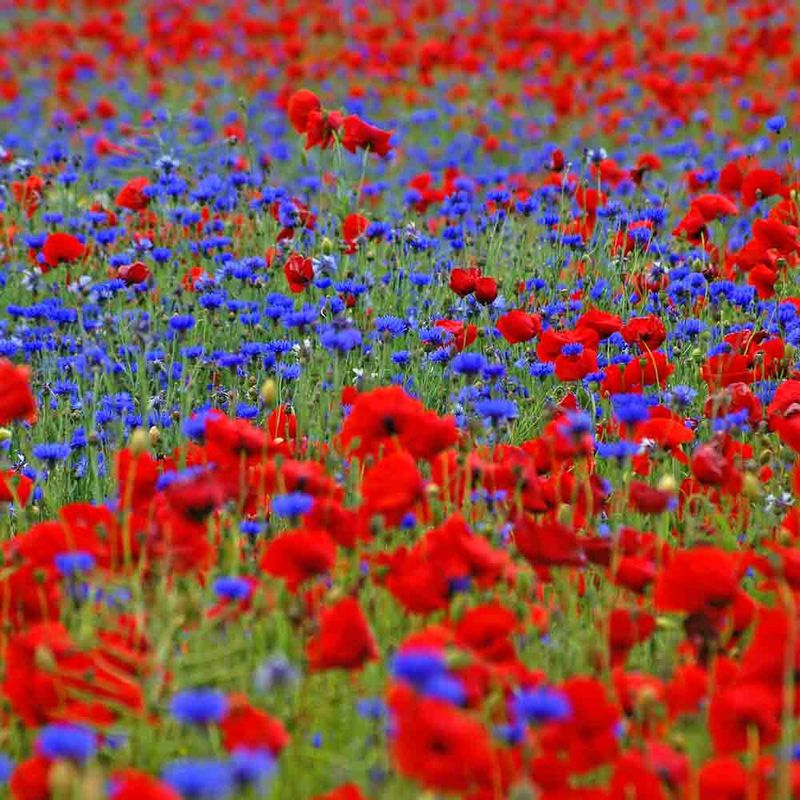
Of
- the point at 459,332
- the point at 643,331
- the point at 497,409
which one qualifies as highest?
the point at 497,409

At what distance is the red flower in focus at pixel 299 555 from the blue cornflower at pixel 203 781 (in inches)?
20.3

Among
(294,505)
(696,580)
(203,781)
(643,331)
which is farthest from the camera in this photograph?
(643,331)

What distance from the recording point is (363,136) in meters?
4.16

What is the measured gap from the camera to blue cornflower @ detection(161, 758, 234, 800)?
4.29ft

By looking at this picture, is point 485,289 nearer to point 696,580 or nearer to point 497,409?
point 497,409

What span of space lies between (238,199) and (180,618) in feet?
11.3

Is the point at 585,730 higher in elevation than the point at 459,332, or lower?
higher

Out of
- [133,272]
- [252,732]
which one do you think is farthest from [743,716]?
[133,272]

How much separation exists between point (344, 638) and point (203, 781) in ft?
1.45

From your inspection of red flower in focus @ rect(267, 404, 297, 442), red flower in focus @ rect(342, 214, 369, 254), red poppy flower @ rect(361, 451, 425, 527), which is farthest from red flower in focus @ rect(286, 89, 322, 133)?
red poppy flower @ rect(361, 451, 425, 527)

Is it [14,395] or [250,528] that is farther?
[250,528]

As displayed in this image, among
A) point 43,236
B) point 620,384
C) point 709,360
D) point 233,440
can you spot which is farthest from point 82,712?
point 43,236

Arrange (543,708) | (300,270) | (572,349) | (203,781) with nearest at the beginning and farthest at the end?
(203,781) < (543,708) < (572,349) < (300,270)

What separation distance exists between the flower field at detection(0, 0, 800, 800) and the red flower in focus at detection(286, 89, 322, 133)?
1 centimetres
